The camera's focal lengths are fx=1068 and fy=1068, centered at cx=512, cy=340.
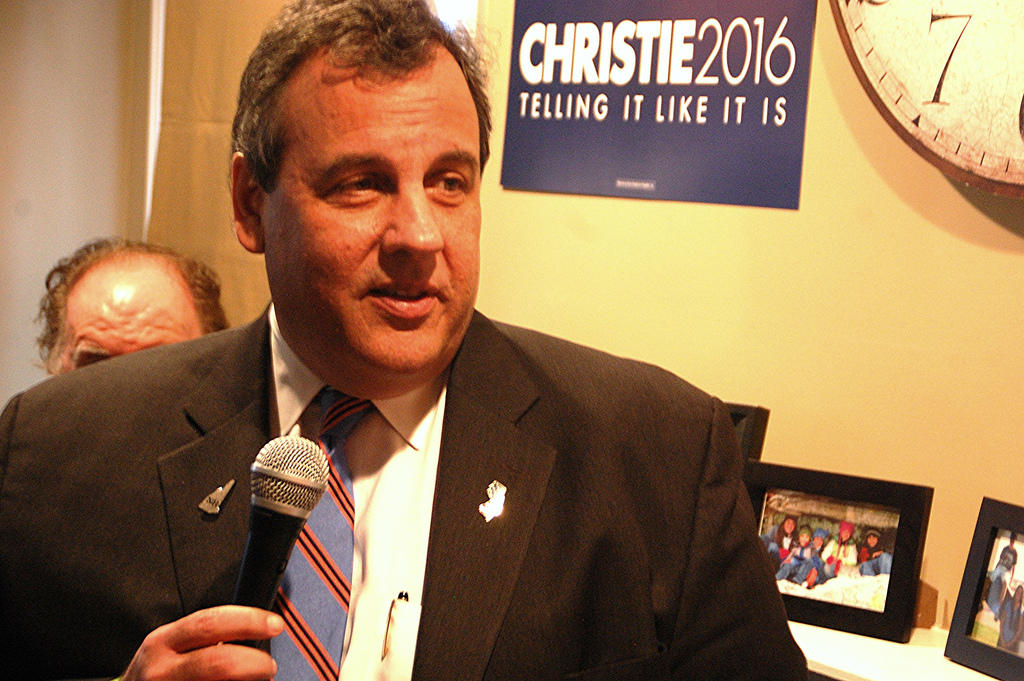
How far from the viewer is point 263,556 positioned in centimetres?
100

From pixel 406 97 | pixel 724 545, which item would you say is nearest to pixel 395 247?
pixel 406 97

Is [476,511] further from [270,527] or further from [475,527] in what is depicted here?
[270,527]

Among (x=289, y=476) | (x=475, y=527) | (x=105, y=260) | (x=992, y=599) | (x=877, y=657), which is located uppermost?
(x=105, y=260)

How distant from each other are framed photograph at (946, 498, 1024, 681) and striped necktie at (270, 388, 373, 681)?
1.00 m

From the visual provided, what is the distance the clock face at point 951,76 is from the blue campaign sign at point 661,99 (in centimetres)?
20

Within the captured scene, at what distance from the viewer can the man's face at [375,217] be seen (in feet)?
4.30

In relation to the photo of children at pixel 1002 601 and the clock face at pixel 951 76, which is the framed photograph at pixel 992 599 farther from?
the clock face at pixel 951 76

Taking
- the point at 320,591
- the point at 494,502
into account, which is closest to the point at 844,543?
the point at 494,502

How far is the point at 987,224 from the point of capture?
1808 mm

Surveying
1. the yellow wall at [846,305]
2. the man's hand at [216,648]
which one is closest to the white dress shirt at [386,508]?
the man's hand at [216,648]

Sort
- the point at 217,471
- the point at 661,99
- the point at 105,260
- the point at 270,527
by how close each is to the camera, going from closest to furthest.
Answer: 1. the point at 270,527
2. the point at 217,471
3. the point at 661,99
4. the point at 105,260

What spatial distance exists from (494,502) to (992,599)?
86 centimetres

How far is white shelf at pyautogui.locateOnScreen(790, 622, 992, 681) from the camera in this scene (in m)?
1.63

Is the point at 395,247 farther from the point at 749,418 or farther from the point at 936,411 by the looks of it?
the point at 936,411
